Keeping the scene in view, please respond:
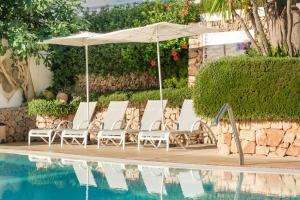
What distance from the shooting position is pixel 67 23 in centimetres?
1984

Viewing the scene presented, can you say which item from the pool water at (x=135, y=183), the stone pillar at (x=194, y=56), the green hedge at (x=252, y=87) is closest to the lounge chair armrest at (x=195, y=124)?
the green hedge at (x=252, y=87)

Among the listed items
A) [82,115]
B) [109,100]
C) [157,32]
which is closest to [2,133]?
[82,115]

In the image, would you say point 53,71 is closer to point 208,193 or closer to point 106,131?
point 106,131

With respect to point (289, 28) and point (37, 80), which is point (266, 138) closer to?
point (289, 28)

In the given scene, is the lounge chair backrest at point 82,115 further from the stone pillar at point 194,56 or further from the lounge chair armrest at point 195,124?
the lounge chair armrest at point 195,124

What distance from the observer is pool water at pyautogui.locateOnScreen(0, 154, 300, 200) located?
9.43 m

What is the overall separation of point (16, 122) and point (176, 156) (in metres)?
8.33

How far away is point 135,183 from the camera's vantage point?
10719 millimetres

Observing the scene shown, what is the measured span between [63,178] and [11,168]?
2.15 m

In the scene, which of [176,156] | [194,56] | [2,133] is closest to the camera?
[176,156]

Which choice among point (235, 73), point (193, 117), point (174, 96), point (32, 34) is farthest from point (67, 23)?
point (235, 73)

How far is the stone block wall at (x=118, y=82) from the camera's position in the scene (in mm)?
20391

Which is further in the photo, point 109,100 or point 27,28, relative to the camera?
point 27,28

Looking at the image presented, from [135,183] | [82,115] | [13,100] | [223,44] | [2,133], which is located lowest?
[2,133]
